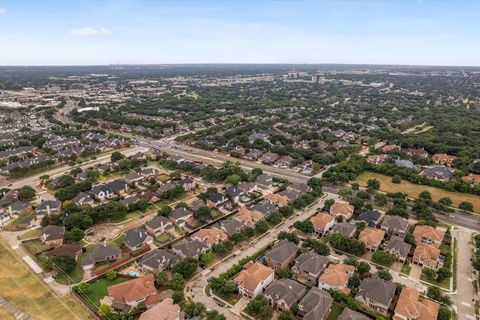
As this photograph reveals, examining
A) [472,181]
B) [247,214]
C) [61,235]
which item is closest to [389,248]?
[247,214]

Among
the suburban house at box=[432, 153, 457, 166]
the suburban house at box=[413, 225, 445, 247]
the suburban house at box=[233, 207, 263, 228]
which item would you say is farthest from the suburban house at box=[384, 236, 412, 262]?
the suburban house at box=[432, 153, 457, 166]

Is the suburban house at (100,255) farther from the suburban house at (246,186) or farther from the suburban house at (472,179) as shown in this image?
the suburban house at (472,179)

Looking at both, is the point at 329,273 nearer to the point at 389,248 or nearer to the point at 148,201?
the point at 389,248

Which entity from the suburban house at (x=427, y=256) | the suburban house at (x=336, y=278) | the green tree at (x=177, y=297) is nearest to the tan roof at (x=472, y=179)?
the suburban house at (x=427, y=256)

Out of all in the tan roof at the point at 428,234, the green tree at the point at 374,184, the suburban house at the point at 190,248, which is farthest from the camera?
the green tree at the point at 374,184

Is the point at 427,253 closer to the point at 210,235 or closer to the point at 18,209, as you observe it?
the point at 210,235

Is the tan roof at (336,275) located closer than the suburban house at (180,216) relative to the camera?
Yes

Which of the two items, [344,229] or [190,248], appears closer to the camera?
[190,248]

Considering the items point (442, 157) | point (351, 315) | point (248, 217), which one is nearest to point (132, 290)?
point (248, 217)
